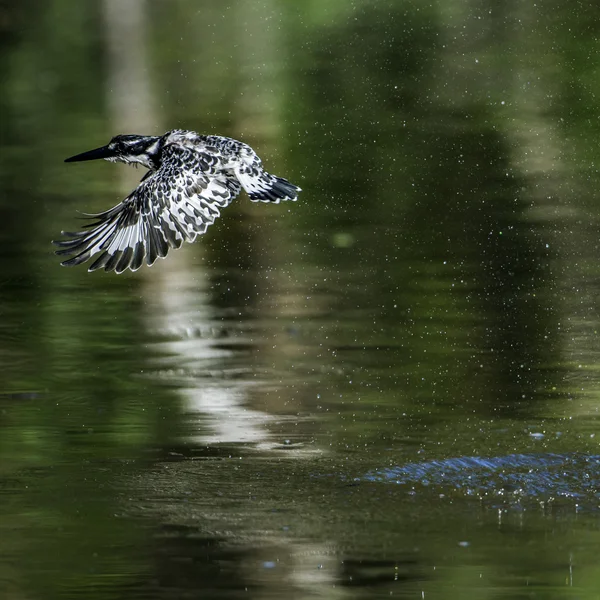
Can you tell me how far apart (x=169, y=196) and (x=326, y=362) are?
4.78ft

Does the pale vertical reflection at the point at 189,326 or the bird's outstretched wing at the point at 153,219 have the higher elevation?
the bird's outstretched wing at the point at 153,219

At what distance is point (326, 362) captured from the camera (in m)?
9.29

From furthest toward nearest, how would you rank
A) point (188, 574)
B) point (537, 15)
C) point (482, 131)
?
point (537, 15), point (482, 131), point (188, 574)

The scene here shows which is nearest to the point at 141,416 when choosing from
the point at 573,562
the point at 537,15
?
the point at 573,562

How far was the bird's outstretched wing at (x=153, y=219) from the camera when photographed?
8219 mm

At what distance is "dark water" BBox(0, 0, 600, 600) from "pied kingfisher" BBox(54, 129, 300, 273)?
84cm

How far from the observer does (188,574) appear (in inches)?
237

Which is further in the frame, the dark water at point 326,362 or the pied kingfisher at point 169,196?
the pied kingfisher at point 169,196

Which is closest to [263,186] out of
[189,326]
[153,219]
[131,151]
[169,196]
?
[169,196]

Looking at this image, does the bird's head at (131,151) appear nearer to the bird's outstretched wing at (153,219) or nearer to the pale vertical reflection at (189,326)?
the bird's outstretched wing at (153,219)

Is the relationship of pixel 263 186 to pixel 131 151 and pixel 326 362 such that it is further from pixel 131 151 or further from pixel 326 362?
pixel 326 362

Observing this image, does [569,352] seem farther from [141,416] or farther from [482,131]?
[482,131]

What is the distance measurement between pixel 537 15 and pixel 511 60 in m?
3.65

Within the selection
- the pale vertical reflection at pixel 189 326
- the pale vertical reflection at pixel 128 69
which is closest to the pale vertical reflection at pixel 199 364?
the pale vertical reflection at pixel 189 326
